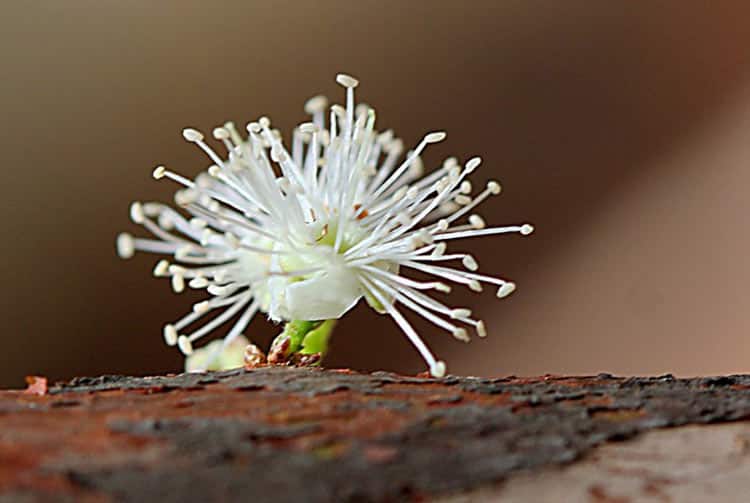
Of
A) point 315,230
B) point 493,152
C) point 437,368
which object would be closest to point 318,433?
point 437,368

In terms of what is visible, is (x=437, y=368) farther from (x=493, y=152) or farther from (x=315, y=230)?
(x=493, y=152)

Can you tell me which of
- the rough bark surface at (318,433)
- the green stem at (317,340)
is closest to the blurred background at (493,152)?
the green stem at (317,340)

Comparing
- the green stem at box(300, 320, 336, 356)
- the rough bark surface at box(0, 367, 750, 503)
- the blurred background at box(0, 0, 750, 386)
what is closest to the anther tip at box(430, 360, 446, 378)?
the rough bark surface at box(0, 367, 750, 503)

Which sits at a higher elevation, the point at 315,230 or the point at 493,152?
the point at 493,152

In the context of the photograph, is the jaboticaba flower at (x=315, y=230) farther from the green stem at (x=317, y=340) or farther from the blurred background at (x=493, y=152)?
the blurred background at (x=493, y=152)

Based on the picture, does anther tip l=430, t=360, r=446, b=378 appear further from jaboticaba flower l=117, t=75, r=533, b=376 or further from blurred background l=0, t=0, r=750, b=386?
blurred background l=0, t=0, r=750, b=386
